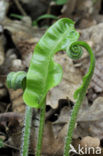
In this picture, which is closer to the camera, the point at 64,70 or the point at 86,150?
the point at 86,150

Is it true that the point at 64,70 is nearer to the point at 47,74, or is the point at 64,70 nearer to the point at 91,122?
the point at 91,122

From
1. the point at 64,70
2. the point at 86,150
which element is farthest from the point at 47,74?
the point at 64,70

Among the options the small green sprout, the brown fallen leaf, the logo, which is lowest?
the logo

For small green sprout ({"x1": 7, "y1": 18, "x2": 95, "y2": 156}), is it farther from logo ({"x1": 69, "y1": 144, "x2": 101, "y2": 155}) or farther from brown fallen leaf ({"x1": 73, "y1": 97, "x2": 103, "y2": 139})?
brown fallen leaf ({"x1": 73, "y1": 97, "x2": 103, "y2": 139})

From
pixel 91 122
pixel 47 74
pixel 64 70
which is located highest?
pixel 64 70

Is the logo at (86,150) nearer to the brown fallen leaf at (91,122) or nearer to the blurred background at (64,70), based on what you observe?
the blurred background at (64,70)

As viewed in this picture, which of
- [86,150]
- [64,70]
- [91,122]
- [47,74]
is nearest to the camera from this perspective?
[47,74]

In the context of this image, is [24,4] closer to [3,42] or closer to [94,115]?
[3,42]

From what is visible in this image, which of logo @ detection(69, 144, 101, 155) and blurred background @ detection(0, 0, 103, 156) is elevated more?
blurred background @ detection(0, 0, 103, 156)

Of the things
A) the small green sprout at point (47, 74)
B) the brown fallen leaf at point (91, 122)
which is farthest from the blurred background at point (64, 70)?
the small green sprout at point (47, 74)

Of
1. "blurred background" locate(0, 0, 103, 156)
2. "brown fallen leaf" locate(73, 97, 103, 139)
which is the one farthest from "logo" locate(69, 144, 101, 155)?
"brown fallen leaf" locate(73, 97, 103, 139)
